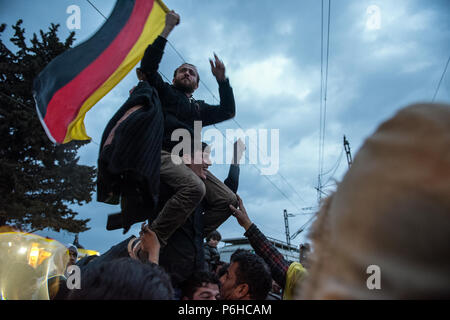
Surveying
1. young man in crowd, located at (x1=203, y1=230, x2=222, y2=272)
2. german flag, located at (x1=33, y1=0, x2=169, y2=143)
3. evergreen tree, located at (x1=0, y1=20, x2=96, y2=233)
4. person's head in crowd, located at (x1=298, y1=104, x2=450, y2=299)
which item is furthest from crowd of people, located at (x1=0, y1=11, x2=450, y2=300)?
evergreen tree, located at (x1=0, y1=20, x2=96, y2=233)

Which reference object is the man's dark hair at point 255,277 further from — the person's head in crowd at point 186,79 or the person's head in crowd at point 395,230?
the person's head in crowd at point 395,230

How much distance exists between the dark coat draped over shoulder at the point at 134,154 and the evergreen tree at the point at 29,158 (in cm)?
1103

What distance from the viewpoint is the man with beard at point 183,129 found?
6.63ft

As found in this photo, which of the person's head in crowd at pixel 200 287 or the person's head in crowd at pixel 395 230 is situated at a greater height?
the person's head in crowd at pixel 395 230

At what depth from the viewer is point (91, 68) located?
233cm

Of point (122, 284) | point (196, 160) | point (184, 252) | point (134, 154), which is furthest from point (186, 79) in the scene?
point (122, 284)

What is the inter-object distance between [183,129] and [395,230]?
1.97 meters

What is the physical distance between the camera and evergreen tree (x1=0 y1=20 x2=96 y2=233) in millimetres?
11000

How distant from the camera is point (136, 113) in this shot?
1.83m

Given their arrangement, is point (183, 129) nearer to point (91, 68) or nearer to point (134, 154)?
point (134, 154)

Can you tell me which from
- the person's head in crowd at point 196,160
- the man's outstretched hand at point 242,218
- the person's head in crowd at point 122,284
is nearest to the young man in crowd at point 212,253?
the man's outstretched hand at point 242,218
